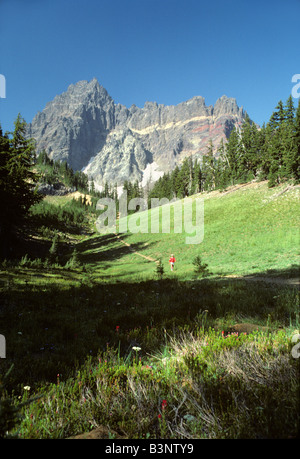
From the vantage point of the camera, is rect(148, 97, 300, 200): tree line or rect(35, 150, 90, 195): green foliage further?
rect(35, 150, 90, 195): green foliage

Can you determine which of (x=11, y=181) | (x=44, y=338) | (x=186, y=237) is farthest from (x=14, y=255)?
(x=186, y=237)

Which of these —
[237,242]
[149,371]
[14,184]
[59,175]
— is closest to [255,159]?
[237,242]

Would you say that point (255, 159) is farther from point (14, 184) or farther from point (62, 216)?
point (62, 216)

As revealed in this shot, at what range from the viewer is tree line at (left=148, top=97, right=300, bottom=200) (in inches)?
1690

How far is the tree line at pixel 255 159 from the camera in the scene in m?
42.9

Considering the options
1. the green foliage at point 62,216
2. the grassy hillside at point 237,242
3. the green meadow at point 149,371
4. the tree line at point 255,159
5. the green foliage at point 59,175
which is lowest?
the green meadow at point 149,371

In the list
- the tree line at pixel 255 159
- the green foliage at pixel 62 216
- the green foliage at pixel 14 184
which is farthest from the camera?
the green foliage at pixel 62 216

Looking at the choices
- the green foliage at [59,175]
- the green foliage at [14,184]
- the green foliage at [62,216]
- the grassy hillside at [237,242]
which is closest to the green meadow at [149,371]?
the grassy hillside at [237,242]

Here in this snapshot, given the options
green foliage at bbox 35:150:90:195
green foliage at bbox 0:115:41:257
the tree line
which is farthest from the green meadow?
green foliage at bbox 35:150:90:195

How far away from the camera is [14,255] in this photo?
2177cm

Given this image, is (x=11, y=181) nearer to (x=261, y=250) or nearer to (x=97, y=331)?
(x=97, y=331)

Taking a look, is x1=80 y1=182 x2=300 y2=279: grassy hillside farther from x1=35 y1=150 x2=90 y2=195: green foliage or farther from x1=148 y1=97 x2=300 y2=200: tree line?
x1=35 y1=150 x2=90 y2=195: green foliage

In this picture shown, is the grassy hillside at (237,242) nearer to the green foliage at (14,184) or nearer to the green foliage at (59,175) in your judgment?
the green foliage at (14,184)

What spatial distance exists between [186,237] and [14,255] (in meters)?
26.5
